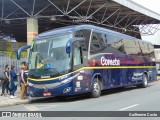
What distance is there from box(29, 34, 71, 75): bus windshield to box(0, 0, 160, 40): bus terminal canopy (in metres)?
10.9

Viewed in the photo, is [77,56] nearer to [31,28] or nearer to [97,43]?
[97,43]

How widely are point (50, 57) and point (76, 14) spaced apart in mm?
17860

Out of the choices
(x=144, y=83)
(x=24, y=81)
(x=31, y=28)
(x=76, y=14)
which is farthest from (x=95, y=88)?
(x=76, y=14)

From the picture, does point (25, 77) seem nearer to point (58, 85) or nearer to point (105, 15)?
point (58, 85)

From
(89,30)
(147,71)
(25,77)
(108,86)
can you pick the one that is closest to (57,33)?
(89,30)

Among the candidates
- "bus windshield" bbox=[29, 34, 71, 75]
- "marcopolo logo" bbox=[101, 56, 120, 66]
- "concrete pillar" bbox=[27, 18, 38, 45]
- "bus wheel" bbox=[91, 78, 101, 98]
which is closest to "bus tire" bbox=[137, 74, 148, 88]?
"marcopolo logo" bbox=[101, 56, 120, 66]

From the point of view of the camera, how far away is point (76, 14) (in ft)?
113

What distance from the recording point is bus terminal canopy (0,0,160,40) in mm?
29969

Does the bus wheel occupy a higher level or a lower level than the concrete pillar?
lower

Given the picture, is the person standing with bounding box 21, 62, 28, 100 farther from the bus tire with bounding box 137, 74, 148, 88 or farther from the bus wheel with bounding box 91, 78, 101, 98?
the bus tire with bounding box 137, 74, 148, 88

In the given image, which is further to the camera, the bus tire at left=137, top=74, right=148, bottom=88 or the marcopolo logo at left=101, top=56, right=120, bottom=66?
the bus tire at left=137, top=74, right=148, bottom=88

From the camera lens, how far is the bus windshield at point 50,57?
16922 mm

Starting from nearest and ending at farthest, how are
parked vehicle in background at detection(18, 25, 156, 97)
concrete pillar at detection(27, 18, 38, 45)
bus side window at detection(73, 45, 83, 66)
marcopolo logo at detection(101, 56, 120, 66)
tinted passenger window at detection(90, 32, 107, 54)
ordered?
Answer: parked vehicle in background at detection(18, 25, 156, 97) → bus side window at detection(73, 45, 83, 66) → tinted passenger window at detection(90, 32, 107, 54) → marcopolo logo at detection(101, 56, 120, 66) → concrete pillar at detection(27, 18, 38, 45)

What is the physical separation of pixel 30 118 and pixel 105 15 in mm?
27693
